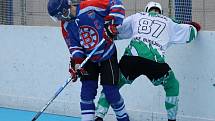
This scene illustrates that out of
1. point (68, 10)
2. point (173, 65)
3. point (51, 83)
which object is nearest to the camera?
point (68, 10)

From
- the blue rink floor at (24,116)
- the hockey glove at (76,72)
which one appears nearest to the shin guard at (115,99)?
the hockey glove at (76,72)

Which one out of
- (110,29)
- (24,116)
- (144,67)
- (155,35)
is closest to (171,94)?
(144,67)

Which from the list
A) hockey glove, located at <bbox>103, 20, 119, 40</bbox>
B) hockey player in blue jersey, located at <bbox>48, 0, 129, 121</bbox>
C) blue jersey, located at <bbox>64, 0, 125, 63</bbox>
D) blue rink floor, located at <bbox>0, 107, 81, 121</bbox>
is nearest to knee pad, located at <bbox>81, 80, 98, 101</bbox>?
hockey player in blue jersey, located at <bbox>48, 0, 129, 121</bbox>

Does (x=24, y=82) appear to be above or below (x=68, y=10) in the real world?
below

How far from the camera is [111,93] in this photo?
496cm

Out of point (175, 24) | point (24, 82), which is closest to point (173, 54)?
point (175, 24)

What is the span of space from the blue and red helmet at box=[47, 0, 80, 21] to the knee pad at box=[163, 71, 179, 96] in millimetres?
1128

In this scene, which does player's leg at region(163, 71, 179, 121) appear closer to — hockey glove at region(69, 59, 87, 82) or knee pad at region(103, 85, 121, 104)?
knee pad at region(103, 85, 121, 104)

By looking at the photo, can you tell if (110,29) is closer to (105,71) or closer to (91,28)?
(91,28)

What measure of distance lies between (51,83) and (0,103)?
0.93m

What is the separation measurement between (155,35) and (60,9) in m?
1.01

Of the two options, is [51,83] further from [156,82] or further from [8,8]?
[156,82]

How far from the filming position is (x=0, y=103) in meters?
7.05

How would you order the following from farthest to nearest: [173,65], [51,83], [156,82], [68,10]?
[51,83] < [173,65] < [156,82] < [68,10]
